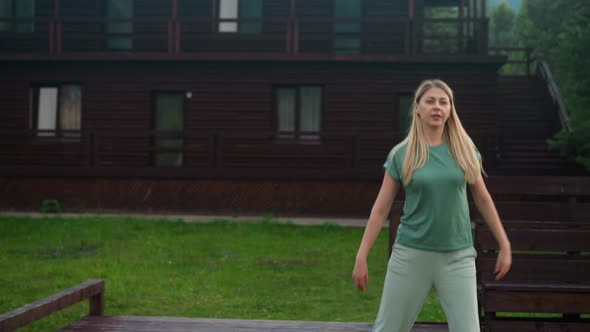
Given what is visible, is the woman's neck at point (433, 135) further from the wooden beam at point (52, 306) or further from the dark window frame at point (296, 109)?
the dark window frame at point (296, 109)

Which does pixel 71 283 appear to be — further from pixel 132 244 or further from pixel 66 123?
pixel 66 123

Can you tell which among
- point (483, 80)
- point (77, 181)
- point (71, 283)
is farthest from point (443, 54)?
point (71, 283)

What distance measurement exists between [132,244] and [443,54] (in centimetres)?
1191

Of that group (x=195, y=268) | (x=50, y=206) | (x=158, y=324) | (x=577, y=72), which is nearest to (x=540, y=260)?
(x=158, y=324)

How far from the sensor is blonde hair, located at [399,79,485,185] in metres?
4.47

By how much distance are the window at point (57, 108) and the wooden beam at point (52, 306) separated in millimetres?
18388

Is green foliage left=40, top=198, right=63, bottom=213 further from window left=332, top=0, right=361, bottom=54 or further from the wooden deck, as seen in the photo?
the wooden deck

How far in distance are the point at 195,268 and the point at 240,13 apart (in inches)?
568

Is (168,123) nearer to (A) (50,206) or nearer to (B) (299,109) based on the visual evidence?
(B) (299,109)

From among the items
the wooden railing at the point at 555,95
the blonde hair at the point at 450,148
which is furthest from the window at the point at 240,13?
the blonde hair at the point at 450,148

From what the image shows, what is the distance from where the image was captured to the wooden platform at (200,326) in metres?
5.91

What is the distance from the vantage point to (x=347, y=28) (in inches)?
973

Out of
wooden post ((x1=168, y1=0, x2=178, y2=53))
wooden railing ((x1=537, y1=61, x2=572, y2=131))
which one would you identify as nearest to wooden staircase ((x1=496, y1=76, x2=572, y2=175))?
wooden railing ((x1=537, y1=61, x2=572, y2=131))

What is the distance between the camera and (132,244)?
14.4 m
